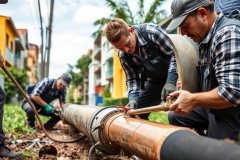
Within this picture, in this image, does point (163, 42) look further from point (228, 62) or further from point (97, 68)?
point (97, 68)

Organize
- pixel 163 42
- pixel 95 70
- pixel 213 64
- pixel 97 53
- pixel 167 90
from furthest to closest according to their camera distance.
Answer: pixel 95 70, pixel 97 53, pixel 163 42, pixel 167 90, pixel 213 64

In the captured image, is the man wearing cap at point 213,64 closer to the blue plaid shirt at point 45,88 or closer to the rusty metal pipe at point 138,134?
the rusty metal pipe at point 138,134

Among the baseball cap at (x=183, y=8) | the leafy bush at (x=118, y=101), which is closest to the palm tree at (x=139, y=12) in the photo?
the leafy bush at (x=118, y=101)

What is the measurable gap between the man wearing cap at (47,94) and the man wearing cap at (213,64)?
15.5 feet

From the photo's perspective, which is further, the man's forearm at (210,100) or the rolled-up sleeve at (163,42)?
the rolled-up sleeve at (163,42)

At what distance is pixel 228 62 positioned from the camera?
224cm

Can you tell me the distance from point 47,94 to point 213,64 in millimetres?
5612

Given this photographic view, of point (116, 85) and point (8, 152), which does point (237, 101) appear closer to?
point (8, 152)

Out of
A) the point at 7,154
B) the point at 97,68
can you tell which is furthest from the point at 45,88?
the point at 97,68

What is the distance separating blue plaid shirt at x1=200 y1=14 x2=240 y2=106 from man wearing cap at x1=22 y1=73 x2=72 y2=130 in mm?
5208

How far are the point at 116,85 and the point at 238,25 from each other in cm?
2948

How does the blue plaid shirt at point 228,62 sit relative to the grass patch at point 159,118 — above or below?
above

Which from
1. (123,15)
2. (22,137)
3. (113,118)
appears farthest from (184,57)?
(123,15)

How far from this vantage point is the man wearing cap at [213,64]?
87.7 inches
